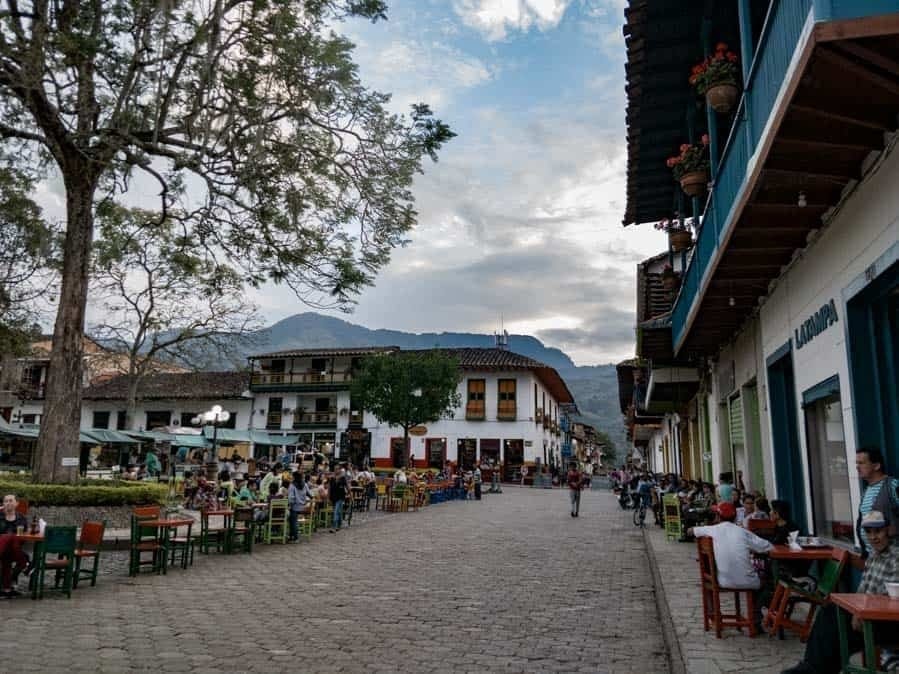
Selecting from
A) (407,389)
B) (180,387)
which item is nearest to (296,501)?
(407,389)

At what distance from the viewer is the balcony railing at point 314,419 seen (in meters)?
44.3

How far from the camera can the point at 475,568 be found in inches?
395

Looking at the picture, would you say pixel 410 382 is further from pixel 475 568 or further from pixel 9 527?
pixel 9 527

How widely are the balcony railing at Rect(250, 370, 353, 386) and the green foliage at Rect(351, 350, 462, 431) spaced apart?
10760 millimetres

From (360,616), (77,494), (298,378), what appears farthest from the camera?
(298,378)

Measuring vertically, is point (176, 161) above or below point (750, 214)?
above

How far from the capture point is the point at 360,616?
266 inches

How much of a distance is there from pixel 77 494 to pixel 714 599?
1052 cm

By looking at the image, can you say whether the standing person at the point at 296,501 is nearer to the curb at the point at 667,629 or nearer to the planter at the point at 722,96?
the curb at the point at 667,629

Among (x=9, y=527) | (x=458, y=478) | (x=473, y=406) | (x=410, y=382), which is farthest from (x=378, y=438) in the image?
(x=9, y=527)

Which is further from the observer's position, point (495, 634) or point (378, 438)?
point (378, 438)

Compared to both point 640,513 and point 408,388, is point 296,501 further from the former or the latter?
point 408,388

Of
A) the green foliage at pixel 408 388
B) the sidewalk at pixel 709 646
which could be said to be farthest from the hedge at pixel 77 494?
the green foliage at pixel 408 388

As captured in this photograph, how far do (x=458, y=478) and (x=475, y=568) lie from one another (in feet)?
63.2
